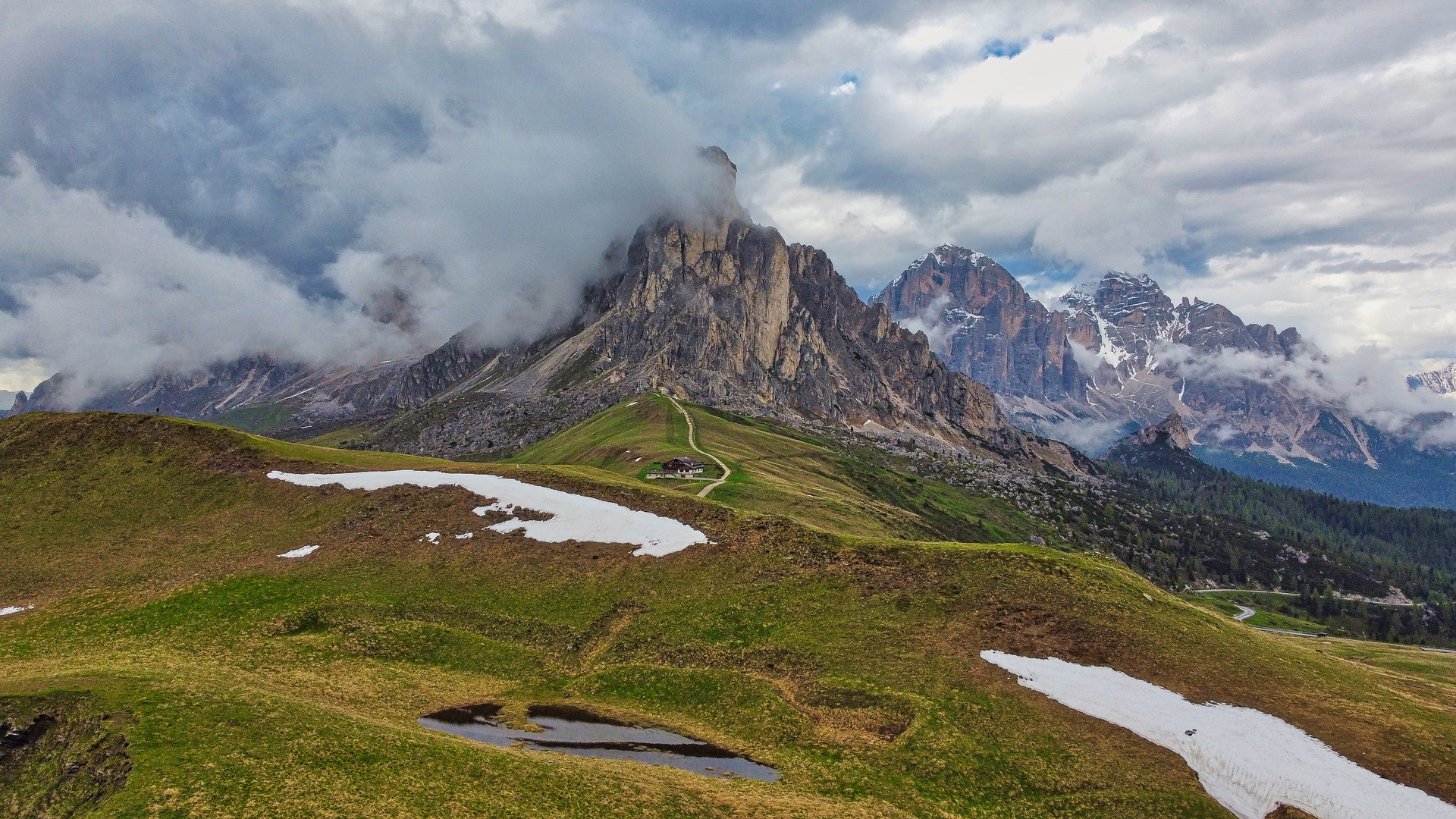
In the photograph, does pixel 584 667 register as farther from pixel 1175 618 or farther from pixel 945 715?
pixel 1175 618

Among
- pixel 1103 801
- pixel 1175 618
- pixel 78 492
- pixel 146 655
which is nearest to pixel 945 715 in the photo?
pixel 1103 801

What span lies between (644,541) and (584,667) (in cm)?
1553

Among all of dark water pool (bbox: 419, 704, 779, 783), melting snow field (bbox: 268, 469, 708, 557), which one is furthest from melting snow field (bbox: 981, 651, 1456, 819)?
melting snow field (bbox: 268, 469, 708, 557)

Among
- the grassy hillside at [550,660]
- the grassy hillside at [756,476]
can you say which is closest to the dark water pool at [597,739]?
the grassy hillside at [550,660]

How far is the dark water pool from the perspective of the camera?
33.9m

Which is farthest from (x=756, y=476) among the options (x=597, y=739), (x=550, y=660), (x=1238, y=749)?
(x=1238, y=749)

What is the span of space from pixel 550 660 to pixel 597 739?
10650mm

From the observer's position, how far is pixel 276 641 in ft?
146

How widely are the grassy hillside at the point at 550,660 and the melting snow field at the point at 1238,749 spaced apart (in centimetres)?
113

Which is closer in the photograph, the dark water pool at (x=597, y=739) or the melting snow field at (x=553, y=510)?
the dark water pool at (x=597, y=739)

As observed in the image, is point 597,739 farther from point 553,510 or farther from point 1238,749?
point 1238,749

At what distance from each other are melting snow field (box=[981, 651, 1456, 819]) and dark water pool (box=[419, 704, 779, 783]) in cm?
1796

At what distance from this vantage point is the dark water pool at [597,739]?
33.9 meters

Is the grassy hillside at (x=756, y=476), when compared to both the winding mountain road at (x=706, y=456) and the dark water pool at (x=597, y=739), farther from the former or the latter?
the dark water pool at (x=597, y=739)
